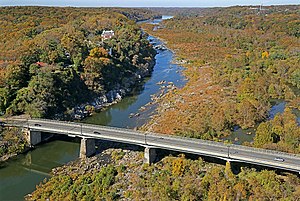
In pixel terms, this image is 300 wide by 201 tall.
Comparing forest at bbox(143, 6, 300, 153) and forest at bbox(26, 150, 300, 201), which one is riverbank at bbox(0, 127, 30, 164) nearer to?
forest at bbox(26, 150, 300, 201)

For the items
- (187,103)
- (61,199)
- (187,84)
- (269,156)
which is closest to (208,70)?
(187,84)

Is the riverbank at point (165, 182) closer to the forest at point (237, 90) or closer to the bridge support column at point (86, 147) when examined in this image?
the bridge support column at point (86, 147)

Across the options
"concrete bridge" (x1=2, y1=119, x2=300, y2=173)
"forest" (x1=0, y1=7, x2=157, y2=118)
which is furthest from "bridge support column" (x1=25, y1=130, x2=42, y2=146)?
"forest" (x1=0, y1=7, x2=157, y2=118)

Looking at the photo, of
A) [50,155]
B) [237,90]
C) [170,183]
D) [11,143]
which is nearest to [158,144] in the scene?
[170,183]

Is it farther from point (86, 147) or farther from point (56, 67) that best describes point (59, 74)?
point (86, 147)

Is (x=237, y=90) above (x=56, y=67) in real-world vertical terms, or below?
below

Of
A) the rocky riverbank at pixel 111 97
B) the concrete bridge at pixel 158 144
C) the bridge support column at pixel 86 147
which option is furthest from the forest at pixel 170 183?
the rocky riverbank at pixel 111 97
